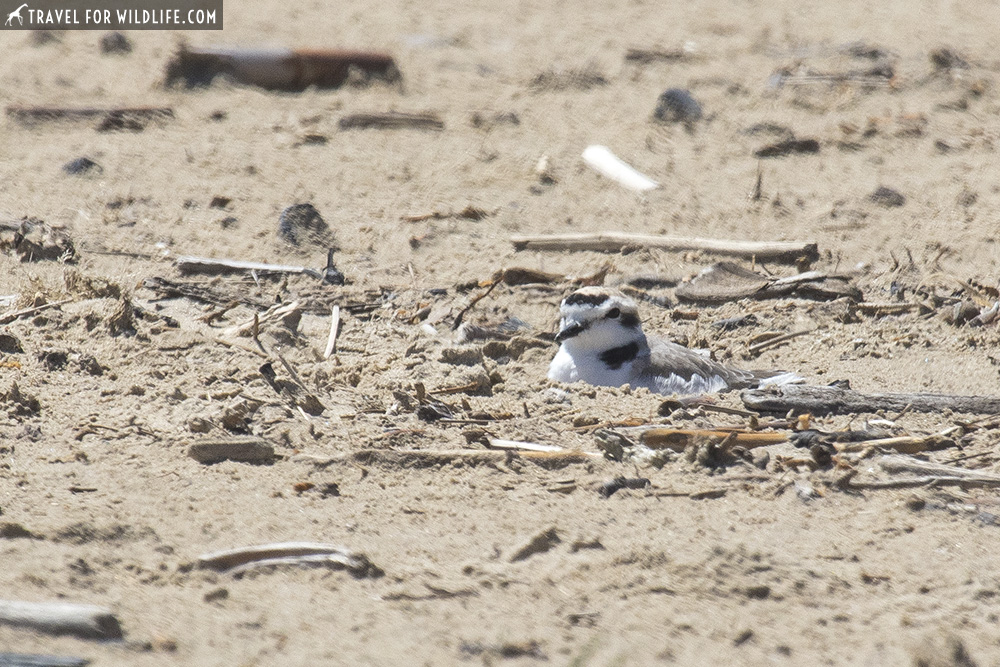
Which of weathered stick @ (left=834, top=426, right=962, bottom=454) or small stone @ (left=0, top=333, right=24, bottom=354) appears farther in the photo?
small stone @ (left=0, top=333, right=24, bottom=354)

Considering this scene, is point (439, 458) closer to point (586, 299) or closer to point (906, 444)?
point (906, 444)

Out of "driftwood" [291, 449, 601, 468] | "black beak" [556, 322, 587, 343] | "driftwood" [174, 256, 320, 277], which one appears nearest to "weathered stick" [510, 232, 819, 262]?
"black beak" [556, 322, 587, 343]

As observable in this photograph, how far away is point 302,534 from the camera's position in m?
3.63

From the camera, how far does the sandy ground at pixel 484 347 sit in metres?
3.26

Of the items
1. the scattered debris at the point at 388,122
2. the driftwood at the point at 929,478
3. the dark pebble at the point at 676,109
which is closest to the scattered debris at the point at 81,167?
the scattered debris at the point at 388,122

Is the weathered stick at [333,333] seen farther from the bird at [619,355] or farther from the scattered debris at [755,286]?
the scattered debris at [755,286]

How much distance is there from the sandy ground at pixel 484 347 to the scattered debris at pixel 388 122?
10cm

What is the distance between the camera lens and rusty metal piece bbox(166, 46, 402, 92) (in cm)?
917

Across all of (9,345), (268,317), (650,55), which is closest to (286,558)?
(9,345)

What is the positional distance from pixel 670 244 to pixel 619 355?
1.07 metres

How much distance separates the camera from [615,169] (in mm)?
7773

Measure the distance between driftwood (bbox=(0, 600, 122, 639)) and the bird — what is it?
9.92 ft

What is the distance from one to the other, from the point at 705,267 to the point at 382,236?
1833 millimetres

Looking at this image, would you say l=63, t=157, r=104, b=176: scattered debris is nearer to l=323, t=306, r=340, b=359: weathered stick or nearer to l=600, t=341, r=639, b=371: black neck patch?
l=323, t=306, r=340, b=359: weathered stick
